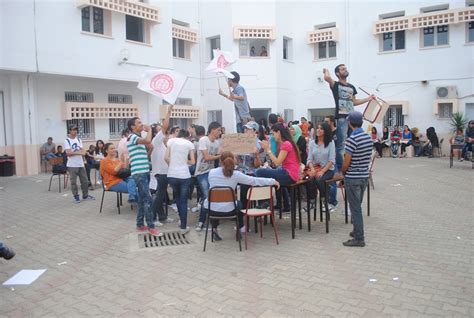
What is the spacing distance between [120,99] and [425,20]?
1435cm

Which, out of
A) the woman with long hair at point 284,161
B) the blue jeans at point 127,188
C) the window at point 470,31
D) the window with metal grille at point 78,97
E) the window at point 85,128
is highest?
the window at point 470,31

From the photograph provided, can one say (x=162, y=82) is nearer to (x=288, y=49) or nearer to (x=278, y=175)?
(x=278, y=175)

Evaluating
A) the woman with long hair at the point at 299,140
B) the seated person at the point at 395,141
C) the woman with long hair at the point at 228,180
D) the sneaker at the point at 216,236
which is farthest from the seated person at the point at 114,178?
the seated person at the point at 395,141

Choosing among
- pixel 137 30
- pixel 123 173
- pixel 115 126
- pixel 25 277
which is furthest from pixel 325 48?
pixel 25 277

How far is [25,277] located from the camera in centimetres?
512

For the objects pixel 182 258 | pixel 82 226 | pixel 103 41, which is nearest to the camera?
pixel 182 258

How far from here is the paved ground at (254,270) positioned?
4.17 meters

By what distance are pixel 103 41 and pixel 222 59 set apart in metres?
8.73

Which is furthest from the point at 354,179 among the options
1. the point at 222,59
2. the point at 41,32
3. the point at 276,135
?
the point at 41,32

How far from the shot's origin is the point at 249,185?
629 centimetres

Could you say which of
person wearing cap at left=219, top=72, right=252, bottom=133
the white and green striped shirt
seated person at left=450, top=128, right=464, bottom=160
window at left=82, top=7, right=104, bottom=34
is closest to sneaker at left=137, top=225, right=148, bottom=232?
the white and green striped shirt

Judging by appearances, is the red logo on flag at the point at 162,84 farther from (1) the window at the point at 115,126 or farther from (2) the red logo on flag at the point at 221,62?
(1) the window at the point at 115,126

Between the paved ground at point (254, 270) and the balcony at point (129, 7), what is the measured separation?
389 inches

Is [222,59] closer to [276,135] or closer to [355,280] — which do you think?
[276,135]
